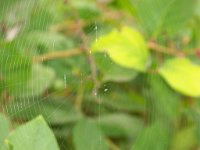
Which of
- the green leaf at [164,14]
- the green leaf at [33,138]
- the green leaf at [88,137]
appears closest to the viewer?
the green leaf at [33,138]

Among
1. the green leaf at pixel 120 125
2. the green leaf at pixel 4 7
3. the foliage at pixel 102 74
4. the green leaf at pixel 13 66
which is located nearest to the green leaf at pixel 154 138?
the foliage at pixel 102 74

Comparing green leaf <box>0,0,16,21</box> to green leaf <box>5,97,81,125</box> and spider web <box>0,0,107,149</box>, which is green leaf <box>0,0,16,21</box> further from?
green leaf <box>5,97,81,125</box>

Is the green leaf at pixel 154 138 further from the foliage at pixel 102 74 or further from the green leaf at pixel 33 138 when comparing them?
the green leaf at pixel 33 138

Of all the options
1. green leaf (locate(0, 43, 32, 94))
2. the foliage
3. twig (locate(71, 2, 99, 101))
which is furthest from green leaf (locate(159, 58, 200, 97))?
green leaf (locate(0, 43, 32, 94))

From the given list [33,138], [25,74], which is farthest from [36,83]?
[33,138]

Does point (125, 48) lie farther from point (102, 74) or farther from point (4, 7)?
point (4, 7)

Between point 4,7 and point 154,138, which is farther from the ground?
point 4,7
